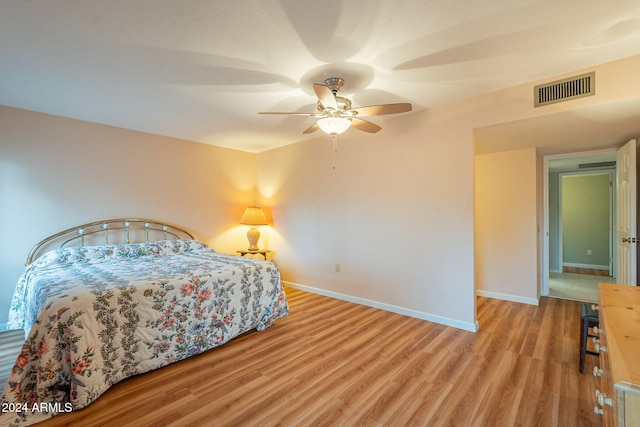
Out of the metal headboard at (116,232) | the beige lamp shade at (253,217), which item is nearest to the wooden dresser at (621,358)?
the beige lamp shade at (253,217)

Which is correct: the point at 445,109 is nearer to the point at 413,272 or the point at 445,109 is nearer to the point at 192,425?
the point at 413,272

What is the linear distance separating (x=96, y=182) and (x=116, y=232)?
67 cm

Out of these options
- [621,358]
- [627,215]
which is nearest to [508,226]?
[627,215]

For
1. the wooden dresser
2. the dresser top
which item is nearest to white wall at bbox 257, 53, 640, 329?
the dresser top

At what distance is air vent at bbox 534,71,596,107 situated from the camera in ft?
7.49

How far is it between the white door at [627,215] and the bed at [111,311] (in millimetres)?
3577

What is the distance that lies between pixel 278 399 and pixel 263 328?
3.75ft

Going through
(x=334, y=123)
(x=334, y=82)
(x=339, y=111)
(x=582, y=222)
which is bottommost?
(x=582, y=222)

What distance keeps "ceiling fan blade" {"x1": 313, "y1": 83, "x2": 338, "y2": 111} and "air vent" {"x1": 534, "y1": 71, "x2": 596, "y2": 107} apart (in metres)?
1.82

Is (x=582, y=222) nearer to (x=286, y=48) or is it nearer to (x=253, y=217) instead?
(x=253, y=217)

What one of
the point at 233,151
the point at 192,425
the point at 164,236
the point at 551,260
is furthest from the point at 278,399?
the point at 551,260

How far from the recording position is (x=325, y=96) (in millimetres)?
2105

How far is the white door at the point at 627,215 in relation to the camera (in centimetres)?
280

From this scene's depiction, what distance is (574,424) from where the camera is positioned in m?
1.64
